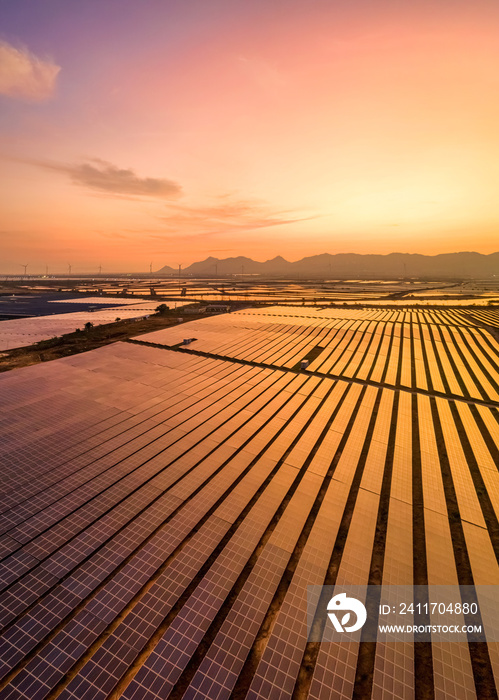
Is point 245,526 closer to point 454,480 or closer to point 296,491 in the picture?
point 296,491

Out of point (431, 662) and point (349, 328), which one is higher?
point (349, 328)

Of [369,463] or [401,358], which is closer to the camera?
[369,463]

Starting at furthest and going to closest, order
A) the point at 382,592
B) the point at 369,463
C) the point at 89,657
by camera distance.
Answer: the point at 369,463 < the point at 382,592 < the point at 89,657

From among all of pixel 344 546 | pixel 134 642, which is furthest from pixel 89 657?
pixel 344 546

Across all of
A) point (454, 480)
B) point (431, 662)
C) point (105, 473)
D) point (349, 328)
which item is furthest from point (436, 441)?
point (349, 328)

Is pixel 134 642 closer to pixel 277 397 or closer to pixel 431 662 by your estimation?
pixel 431 662

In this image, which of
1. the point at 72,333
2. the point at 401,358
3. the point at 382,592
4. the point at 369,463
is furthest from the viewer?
the point at 72,333
